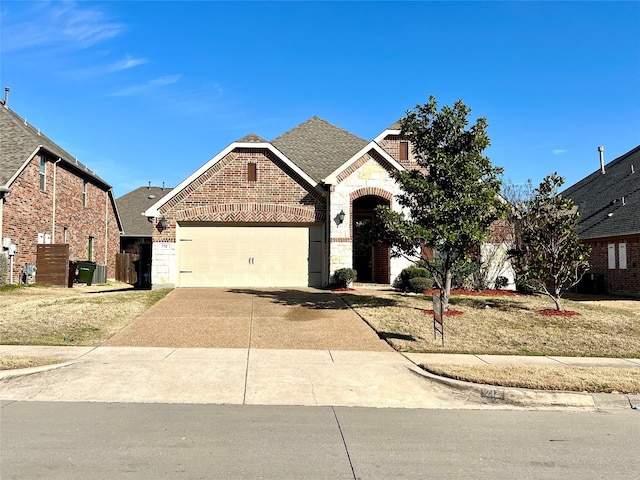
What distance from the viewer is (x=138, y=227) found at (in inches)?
1347

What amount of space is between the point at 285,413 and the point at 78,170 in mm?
23920

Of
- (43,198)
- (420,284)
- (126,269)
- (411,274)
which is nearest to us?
(420,284)

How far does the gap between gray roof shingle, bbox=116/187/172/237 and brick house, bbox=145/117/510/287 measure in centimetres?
1404

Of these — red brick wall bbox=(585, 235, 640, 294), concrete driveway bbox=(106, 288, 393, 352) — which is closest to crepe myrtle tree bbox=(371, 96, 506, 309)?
concrete driveway bbox=(106, 288, 393, 352)

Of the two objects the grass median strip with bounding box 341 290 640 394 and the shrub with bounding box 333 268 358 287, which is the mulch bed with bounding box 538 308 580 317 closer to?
the grass median strip with bounding box 341 290 640 394

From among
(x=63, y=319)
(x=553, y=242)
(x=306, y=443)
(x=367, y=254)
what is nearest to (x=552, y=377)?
(x=306, y=443)

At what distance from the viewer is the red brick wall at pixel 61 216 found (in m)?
20.5

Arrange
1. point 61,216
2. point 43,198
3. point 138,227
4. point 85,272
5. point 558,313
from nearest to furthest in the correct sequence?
point 558,313 < point 43,198 < point 85,272 < point 61,216 < point 138,227

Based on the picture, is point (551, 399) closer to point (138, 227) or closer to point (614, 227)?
point (614, 227)

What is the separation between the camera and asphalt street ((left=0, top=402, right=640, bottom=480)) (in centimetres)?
454

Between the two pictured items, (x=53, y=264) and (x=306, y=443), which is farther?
(x=53, y=264)

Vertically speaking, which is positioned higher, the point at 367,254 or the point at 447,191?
the point at 447,191

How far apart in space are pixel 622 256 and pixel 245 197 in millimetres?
15954

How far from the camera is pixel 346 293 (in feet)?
57.3
